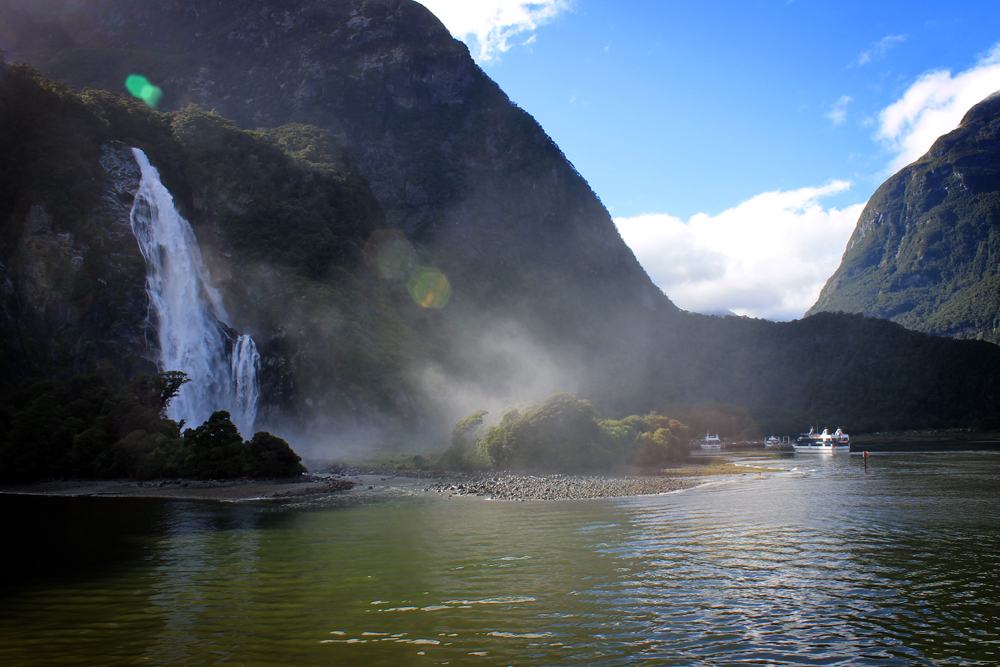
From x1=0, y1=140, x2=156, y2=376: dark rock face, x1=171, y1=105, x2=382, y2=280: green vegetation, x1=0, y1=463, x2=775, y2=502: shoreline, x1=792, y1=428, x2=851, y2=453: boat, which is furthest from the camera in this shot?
x1=171, y1=105, x2=382, y2=280: green vegetation

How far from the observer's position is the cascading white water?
286 ft

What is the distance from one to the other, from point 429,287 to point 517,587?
439 ft

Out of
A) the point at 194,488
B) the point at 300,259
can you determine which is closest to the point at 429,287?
the point at 300,259

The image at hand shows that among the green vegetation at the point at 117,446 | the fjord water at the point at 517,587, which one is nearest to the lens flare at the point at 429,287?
the green vegetation at the point at 117,446

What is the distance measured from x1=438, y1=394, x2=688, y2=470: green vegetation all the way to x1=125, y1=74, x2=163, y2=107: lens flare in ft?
513

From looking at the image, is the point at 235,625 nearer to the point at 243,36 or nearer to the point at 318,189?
the point at 318,189

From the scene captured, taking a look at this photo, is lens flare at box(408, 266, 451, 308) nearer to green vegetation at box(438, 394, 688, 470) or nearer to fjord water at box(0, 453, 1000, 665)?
green vegetation at box(438, 394, 688, 470)

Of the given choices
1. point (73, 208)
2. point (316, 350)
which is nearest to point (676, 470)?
point (316, 350)

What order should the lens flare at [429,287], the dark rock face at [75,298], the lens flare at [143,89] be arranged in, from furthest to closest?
the lens flare at [143,89] → the lens flare at [429,287] → the dark rock face at [75,298]

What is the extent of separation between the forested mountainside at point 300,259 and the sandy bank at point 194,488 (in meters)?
27.6

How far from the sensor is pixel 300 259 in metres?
116

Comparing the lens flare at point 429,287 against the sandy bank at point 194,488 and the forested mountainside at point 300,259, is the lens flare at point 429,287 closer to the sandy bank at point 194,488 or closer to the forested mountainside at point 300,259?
the forested mountainside at point 300,259

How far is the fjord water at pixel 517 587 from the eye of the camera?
13.4 metres

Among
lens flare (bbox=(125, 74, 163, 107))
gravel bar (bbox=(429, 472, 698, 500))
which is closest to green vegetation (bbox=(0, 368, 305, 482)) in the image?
gravel bar (bbox=(429, 472, 698, 500))
